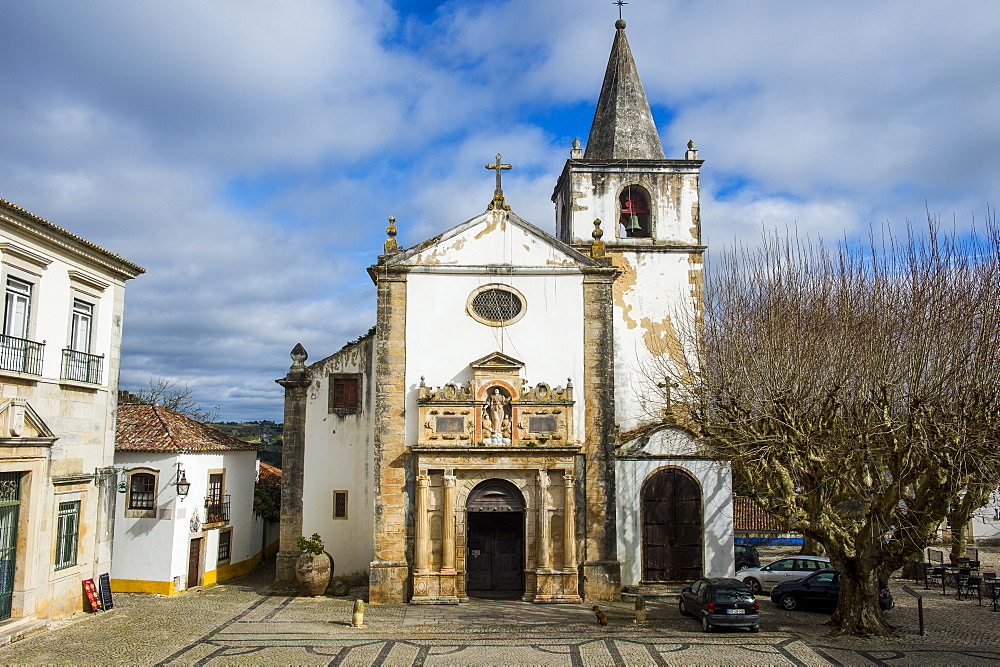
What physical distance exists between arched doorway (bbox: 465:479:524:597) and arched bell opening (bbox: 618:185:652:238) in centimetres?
1064

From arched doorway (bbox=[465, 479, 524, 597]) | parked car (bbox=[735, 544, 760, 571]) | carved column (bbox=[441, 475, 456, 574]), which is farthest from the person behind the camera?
parked car (bbox=[735, 544, 760, 571])

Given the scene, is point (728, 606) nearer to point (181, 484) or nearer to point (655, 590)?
point (655, 590)

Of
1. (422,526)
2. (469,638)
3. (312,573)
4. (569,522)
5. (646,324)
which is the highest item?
(646,324)

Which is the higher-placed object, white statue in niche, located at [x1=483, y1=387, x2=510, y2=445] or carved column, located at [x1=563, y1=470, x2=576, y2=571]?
white statue in niche, located at [x1=483, y1=387, x2=510, y2=445]

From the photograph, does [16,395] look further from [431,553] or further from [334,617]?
[431,553]

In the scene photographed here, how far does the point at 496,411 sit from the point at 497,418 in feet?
0.62

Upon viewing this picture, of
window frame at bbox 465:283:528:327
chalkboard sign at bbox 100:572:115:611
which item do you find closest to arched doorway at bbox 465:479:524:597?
window frame at bbox 465:283:528:327

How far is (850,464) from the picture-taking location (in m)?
16.4

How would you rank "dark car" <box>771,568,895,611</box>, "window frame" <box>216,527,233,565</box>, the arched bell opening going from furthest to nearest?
the arched bell opening
"window frame" <box>216,527,233,565</box>
"dark car" <box>771,568,895,611</box>

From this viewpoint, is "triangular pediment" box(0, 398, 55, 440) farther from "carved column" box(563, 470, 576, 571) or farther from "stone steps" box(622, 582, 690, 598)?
"stone steps" box(622, 582, 690, 598)

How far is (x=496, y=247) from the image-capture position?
72.6 feet

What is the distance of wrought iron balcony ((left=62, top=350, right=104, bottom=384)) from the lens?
55.7 feet

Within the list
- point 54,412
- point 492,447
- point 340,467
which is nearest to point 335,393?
point 340,467

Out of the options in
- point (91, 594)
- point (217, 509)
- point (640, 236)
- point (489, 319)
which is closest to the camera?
point (91, 594)
